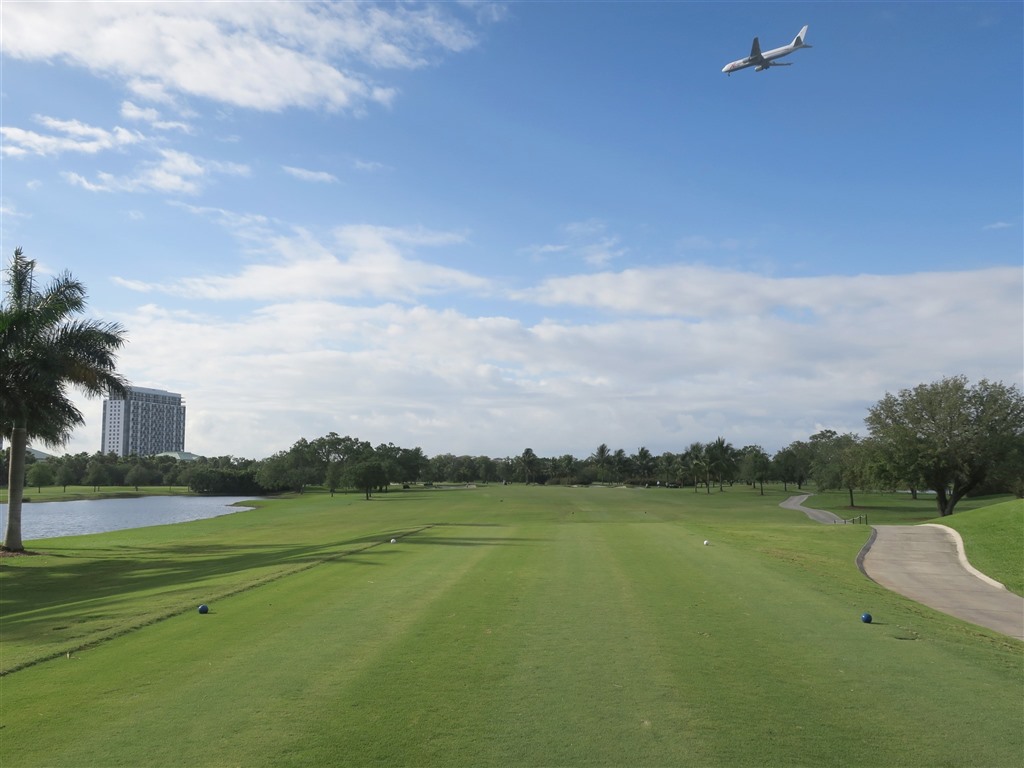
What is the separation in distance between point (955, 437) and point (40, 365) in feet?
213

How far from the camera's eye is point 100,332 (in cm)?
3008

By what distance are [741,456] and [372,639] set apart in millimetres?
138596

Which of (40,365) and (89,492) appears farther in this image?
(89,492)

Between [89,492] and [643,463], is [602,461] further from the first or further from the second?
[89,492]

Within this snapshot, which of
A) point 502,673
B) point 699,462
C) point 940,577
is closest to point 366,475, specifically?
point 699,462

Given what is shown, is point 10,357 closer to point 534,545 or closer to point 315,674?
point 534,545

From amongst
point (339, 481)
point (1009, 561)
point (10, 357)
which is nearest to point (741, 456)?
point (339, 481)

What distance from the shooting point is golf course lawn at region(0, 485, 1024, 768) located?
267 inches

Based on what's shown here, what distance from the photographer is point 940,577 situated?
2234 cm

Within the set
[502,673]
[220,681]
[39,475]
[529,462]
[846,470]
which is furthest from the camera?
[529,462]

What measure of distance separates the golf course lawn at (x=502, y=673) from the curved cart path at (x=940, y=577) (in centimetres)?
154

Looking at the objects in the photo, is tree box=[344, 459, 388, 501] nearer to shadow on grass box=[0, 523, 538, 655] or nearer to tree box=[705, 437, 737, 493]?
tree box=[705, 437, 737, 493]

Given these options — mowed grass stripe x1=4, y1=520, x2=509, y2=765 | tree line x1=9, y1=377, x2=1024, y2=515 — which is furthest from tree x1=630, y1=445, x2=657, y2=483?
mowed grass stripe x1=4, y1=520, x2=509, y2=765

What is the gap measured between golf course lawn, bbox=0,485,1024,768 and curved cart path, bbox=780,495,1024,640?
60.7 inches
